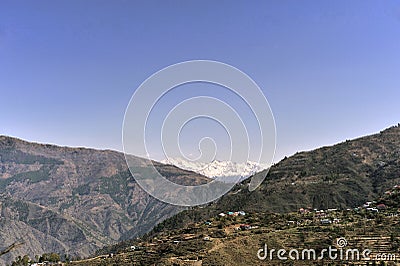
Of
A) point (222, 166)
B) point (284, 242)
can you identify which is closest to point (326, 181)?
point (284, 242)

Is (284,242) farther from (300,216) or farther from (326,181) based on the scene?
(326,181)

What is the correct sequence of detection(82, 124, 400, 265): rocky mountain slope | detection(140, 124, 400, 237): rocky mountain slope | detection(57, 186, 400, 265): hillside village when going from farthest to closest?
detection(140, 124, 400, 237): rocky mountain slope
detection(82, 124, 400, 265): rocky mountain slope
detection(57, 186, 400, 265): hillside village

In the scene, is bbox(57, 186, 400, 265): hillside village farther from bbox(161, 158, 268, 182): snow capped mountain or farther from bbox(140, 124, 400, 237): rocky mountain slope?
bbox(140, 124, 400, 237): rocky mountain slope

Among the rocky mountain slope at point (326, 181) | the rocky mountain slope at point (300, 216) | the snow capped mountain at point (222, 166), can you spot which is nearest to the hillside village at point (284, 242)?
the rocky mountain slope at point (300, 216)

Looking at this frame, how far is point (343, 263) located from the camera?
58.4 ft

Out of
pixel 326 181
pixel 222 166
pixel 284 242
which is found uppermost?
pixel 326 181

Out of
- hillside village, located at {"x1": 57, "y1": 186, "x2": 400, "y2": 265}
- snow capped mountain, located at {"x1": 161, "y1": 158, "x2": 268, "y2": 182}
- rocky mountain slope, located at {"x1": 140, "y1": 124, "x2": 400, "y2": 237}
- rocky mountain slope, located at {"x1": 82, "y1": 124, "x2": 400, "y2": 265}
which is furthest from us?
rocky mountain slope, located at {"x1": 140, "y1": 124, "x2": 400, "y2": 237}

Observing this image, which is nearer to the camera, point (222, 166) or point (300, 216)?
point (222, 166)

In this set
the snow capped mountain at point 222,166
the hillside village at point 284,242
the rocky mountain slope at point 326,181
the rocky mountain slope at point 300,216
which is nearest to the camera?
the snow capped mountain at point 222,166

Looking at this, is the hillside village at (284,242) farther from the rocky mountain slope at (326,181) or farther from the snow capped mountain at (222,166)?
the rocky mountain slope at (326,181)

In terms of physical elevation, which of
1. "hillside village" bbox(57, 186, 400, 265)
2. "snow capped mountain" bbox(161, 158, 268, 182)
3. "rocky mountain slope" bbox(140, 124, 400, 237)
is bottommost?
"hillside village" bbox(57, 186, 400, 265)

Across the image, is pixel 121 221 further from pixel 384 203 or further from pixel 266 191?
pixel 384 203

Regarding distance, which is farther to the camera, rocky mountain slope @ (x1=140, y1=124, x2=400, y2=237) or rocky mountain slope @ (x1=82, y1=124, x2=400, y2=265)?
rocky mountain slope @ (x1=140, y1=124, x2=400, y2=237)

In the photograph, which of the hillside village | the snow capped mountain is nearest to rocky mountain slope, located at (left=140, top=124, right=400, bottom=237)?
the hillside village
